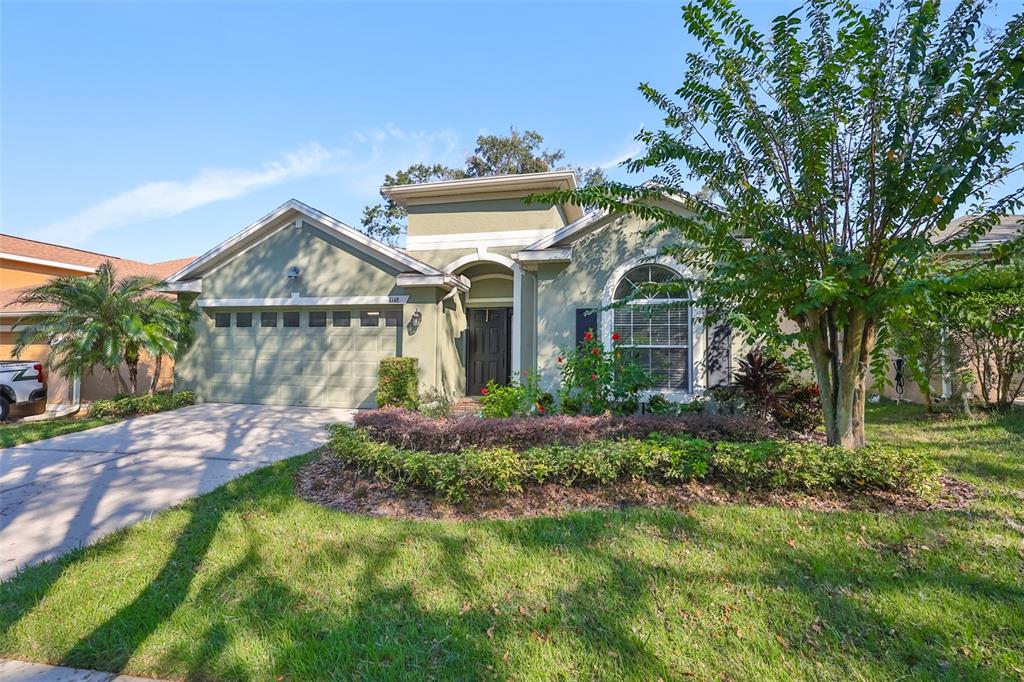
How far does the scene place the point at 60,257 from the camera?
57.9 feet

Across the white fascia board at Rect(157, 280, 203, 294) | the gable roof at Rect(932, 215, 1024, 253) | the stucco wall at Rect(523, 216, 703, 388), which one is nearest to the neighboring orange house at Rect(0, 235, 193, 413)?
the white fascia board at Rect(157, 280, 203, 294)

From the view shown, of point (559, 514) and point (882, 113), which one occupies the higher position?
point (882, 113)

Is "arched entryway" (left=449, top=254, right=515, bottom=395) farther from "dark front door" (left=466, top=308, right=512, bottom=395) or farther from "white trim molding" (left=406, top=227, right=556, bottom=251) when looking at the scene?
"white trim molding" (left=406, top=227, right=556, bottom=251)

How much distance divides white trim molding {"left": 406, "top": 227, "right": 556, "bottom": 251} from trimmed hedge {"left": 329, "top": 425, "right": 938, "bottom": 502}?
25.8 feet

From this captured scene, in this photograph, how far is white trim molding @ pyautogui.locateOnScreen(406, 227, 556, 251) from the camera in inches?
460

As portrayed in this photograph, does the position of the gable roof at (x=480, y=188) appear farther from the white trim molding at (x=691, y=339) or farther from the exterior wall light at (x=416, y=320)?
the white trim molding at (x=691, y=339)

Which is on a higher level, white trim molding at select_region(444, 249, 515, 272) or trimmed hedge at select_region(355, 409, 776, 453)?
white trim molding at select_region(444, 249, 515, 272)

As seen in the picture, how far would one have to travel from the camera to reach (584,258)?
29.5 ft

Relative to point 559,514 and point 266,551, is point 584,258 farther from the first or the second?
point 266,551

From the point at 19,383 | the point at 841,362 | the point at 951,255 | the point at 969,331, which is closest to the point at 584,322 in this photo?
the point at 841,362

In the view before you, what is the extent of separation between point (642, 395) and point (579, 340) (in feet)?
5.15

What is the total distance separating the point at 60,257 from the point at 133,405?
12.5 m

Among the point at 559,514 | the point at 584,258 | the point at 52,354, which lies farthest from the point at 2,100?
the point at 559,514

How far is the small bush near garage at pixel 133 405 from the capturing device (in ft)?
32.4
